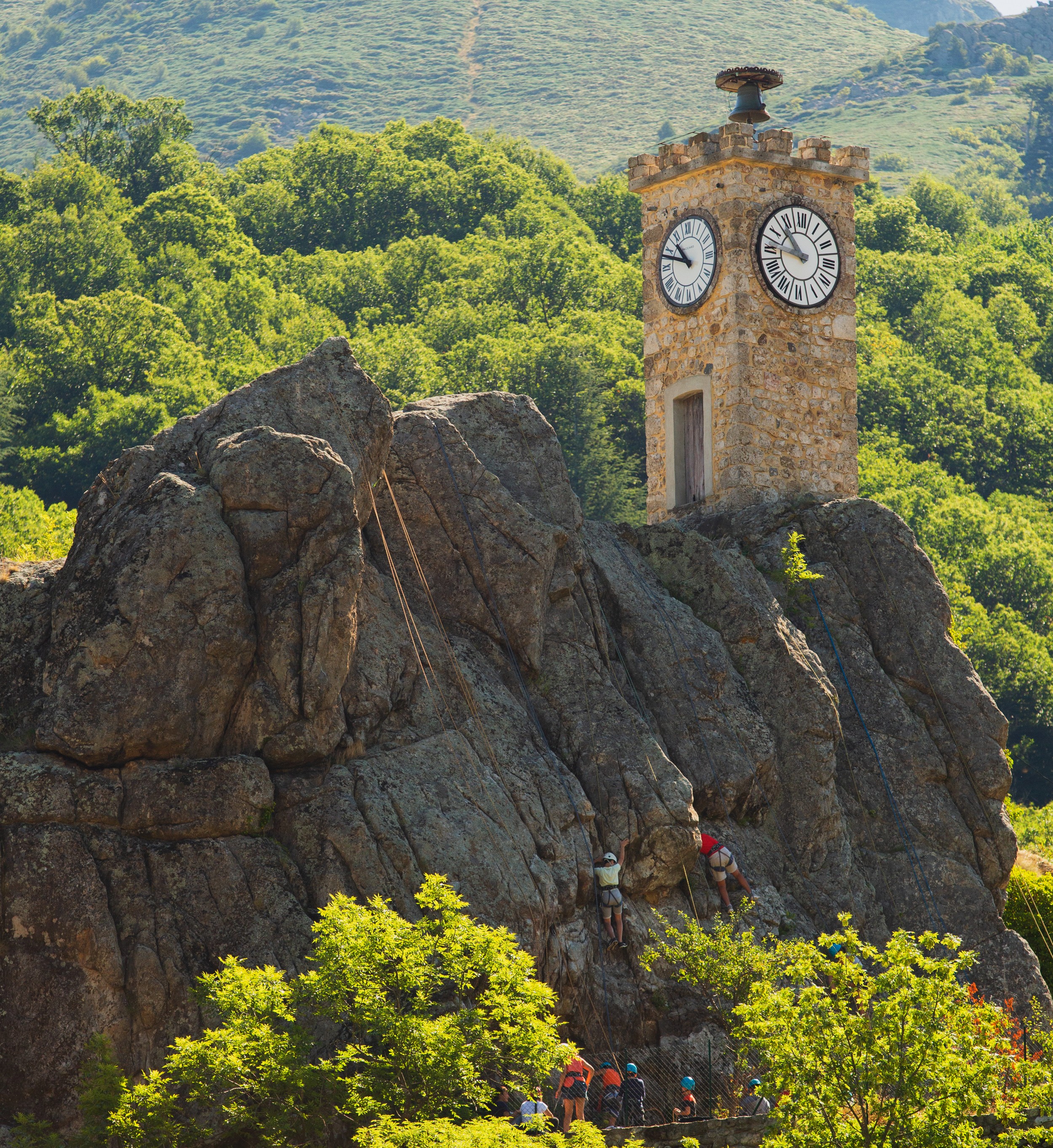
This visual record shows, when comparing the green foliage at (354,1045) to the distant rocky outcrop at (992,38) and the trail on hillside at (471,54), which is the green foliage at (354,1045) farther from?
the distant rocky outcrop at (992,38)

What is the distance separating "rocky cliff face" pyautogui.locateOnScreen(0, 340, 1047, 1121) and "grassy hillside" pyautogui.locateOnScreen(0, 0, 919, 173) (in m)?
110

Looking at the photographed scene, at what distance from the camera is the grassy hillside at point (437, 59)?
148500 millimetres

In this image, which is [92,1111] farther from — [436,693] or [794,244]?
[794,244]

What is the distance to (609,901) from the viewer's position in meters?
21.6

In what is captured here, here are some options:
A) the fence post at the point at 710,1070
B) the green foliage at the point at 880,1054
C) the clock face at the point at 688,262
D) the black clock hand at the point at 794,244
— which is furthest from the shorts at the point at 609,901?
the black clock hand at the point at 794,244

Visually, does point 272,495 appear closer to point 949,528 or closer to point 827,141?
point 827,141

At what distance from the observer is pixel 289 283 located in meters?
75.9

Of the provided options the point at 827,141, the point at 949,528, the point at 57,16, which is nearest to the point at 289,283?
the point at 949,528

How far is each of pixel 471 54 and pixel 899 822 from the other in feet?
483

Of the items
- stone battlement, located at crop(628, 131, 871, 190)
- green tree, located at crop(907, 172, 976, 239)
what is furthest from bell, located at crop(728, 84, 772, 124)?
green tree, located at crop(907, 172, 976, 239)

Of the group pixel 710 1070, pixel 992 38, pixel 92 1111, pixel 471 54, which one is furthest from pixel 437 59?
pixel 92 1111

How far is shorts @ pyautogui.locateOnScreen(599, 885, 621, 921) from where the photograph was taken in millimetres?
21562

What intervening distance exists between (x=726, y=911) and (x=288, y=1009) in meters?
7.04

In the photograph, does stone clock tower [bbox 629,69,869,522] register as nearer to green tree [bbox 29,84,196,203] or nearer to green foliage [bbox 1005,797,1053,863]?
green foliage [bbox 1005,797,1053,863]
